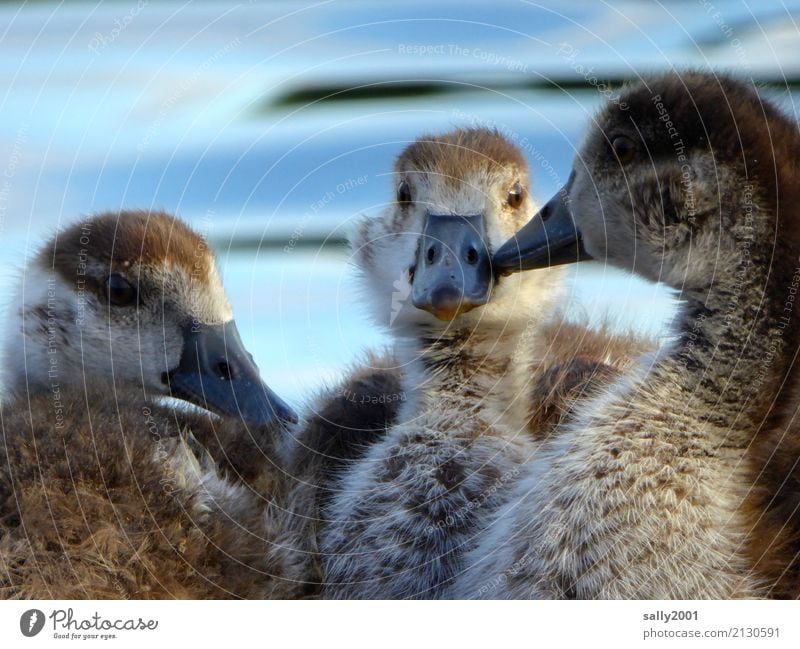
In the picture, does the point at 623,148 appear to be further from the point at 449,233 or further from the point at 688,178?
the point at 449,233

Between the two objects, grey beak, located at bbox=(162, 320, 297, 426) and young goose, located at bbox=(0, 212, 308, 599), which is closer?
young goose, located at bbox=(0, 212, 308, 599)

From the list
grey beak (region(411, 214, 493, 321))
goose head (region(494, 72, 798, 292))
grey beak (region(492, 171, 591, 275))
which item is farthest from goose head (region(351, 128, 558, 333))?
goose head (region(494, 72, 798, 292))

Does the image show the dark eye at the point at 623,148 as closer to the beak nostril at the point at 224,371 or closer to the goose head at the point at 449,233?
the goose head at the point at 449,233

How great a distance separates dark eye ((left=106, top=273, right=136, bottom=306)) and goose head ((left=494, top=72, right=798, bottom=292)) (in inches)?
35.0

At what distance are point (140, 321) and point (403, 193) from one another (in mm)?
572

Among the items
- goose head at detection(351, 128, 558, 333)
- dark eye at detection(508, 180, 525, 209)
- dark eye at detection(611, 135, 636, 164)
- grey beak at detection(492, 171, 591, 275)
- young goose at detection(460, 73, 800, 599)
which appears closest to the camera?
young goose at detection(460, 73, 800, 599)

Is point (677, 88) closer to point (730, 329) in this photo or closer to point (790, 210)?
point (790, 210)

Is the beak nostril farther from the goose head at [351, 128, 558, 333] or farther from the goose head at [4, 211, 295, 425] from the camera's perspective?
the goose head at [351, 128, 558, 333]

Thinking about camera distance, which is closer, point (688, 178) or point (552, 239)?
point (688, 178)

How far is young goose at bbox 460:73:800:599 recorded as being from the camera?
1.67 m

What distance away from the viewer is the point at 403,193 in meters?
2.30

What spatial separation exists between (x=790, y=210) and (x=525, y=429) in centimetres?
68

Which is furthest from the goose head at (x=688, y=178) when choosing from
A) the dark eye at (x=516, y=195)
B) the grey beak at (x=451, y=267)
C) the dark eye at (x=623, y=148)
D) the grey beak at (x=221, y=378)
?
the grey beak at (x=221, y=378)

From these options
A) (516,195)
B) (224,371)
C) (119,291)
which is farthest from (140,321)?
(516,195)
